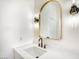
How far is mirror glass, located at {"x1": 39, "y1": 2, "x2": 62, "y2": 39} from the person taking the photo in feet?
5.44

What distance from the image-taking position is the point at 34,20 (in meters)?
2.32

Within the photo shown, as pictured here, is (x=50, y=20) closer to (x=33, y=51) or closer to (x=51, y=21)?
(x=51, y=21)

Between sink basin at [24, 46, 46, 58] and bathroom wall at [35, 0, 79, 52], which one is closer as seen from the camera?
bathroom wall at [35, 0, 79, 52]

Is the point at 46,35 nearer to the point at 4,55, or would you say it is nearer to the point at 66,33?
the point at 66,33

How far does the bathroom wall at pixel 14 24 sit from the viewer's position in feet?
5.65

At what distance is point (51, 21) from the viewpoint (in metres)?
1.83

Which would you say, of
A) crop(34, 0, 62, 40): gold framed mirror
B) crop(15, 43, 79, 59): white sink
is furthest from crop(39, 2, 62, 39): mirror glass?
crop(15, 43, 79, 59): white sink

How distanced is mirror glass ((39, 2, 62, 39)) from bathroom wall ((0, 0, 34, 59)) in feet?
1.35

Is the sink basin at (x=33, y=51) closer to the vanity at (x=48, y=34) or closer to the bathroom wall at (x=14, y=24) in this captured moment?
the vanity at (x=48, y=34)

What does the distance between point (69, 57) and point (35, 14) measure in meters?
1.50

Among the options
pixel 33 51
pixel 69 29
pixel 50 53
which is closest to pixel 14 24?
pixel 33 51

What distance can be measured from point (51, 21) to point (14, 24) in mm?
904

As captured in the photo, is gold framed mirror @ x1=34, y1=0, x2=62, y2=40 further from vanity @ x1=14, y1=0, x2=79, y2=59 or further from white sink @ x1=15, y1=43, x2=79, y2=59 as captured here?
white sink @ x1=15, y1=43, x2=79, y2=59

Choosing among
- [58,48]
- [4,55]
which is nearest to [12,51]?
[4,55]
